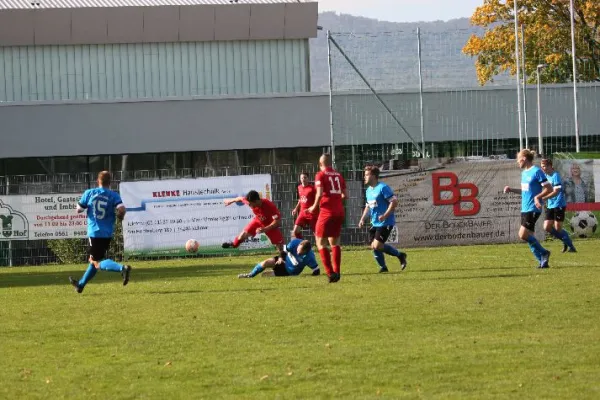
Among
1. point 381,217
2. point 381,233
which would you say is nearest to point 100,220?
point 381,217

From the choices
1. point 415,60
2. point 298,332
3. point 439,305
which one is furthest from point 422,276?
point 415,60

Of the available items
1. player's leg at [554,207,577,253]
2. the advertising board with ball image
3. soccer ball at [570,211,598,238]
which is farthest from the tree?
player's leg at [554,207,577,253]

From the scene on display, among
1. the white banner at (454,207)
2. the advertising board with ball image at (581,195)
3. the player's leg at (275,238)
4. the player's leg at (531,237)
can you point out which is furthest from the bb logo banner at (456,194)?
the player's leg at (531,237)

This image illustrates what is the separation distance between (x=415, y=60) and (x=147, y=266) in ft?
37.0

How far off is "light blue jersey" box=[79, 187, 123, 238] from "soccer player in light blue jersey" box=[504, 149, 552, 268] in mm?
6375

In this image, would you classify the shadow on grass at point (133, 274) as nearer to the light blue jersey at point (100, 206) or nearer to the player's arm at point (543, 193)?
the light blue jersey at point (100, 206)

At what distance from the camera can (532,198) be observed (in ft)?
66.5

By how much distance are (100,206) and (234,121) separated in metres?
22.6

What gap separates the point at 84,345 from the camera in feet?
39.5

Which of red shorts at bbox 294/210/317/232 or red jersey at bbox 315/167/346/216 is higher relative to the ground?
red jersey at bbox 315/167/346/216

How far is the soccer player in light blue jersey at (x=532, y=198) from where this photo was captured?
65.5 feet

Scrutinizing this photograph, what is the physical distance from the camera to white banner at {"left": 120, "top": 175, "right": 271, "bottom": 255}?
1199 inches

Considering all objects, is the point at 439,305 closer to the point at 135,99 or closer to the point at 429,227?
the point at 429,227

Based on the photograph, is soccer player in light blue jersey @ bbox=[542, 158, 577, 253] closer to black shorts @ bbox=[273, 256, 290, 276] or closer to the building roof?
black shorts @ bbox=[273, 256, 290, 276]
